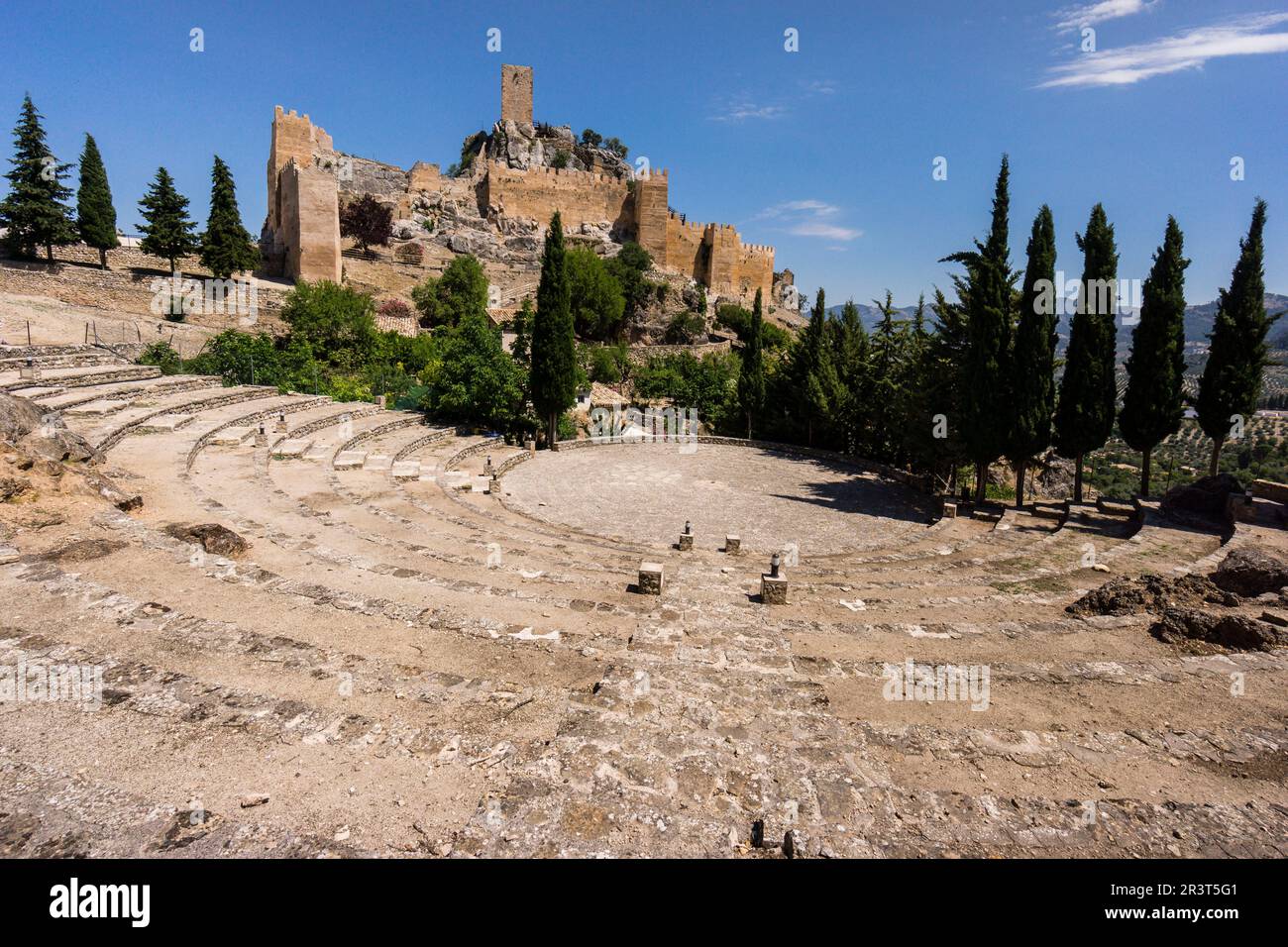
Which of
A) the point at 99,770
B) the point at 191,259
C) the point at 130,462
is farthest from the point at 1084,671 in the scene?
the point at 191,259

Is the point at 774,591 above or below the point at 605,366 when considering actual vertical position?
below

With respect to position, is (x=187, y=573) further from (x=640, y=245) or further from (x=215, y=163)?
(x=640, y=245)

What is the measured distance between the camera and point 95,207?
108 feet

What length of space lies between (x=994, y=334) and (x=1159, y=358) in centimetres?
403

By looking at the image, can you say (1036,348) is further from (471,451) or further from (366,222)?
(366,222)

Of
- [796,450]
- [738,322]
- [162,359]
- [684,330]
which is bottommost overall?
[796,450]

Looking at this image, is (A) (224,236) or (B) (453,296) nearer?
(A) (224,236)

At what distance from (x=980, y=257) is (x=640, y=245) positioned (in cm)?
5393

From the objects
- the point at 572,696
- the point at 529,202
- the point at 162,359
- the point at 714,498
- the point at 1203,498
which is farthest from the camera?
the point at 529,202

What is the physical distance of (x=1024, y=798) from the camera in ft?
14.9

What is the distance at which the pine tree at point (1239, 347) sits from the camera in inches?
610

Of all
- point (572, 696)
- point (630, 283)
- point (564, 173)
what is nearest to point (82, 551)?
point (572, 696)

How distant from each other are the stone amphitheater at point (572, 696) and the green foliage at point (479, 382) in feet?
37.3

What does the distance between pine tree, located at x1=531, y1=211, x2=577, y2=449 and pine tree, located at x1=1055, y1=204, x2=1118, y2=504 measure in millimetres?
15700
